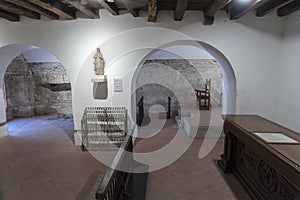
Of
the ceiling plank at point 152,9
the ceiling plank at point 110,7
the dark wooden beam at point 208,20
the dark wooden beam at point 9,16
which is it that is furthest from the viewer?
the dark wooden beam at point 208,20

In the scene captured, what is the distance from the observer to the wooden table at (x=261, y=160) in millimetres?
1994

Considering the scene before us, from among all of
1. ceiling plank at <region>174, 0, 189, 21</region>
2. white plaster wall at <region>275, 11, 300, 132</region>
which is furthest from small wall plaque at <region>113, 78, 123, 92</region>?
white plaster wall at <region>275, 11, 300, 132</region>

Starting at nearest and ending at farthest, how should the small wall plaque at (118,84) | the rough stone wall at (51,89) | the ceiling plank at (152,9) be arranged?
the ceiling plank at (152,9)
the small wall plaque at (118,84)
the rough stone wall at (51,89)

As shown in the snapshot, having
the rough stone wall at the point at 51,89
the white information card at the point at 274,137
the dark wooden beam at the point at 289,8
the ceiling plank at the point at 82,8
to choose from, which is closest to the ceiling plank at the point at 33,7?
the ceiling plank at the point at 82,8

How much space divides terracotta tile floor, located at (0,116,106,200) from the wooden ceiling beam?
327cm

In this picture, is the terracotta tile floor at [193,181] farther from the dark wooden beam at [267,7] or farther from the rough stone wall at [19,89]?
the rough stone wall at [19,89]

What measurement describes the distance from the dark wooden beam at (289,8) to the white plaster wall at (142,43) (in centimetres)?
18

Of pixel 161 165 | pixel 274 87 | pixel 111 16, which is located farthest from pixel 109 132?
pixel 274 87

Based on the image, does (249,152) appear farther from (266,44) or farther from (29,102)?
(29,102)

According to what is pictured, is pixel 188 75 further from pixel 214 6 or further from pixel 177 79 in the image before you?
pixel 214 6

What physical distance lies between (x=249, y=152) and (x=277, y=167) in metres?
0.97

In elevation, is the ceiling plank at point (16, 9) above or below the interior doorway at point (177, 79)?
above

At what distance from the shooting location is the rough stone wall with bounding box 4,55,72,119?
Result: 26.5 feet

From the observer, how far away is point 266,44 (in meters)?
4.47
